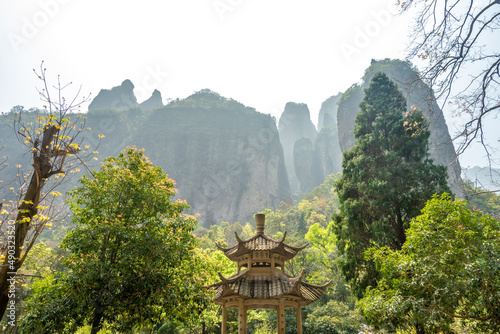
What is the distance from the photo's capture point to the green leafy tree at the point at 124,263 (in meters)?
5.87

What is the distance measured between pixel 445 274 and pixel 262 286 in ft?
13.2

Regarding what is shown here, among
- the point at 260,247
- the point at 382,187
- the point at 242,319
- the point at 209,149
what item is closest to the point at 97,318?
the point at 242,319

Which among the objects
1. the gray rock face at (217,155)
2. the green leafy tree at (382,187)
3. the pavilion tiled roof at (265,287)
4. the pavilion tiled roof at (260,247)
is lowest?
the pavilion tiled roof at (265,287)

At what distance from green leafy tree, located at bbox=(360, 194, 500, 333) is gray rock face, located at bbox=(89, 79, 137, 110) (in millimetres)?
84733

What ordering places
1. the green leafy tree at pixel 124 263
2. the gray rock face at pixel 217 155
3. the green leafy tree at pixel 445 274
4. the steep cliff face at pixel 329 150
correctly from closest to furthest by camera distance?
1. the green leafy tree at pixel 445 274
2. the green leafy tree at pixel 124 263
3. the gray rock face at pixel 217 155
4. the steep cliff face at pixel 329 150

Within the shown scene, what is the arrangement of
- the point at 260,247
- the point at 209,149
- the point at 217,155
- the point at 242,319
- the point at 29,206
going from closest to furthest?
the point at 29,206 < the point at 242,319 < the point at 260,247 < the point at 217,155 < the point at 209,149

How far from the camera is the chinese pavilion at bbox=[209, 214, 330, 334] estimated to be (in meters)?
6.82

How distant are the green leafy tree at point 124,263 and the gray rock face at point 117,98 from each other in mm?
80191

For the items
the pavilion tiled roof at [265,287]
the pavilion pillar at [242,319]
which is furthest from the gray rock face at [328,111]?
the pavilion pillar at [242,319]

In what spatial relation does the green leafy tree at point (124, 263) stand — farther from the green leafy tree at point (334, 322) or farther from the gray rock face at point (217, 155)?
the gray rock face at point (217, 155)

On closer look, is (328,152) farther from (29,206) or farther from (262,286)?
(29,206)

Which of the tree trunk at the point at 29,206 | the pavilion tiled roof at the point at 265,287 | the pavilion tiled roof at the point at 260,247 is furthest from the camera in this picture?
the pavilion tiled roof at the point at 260,247

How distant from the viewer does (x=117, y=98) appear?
8050 cm

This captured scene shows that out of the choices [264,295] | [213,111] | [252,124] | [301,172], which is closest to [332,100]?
[301,172]
